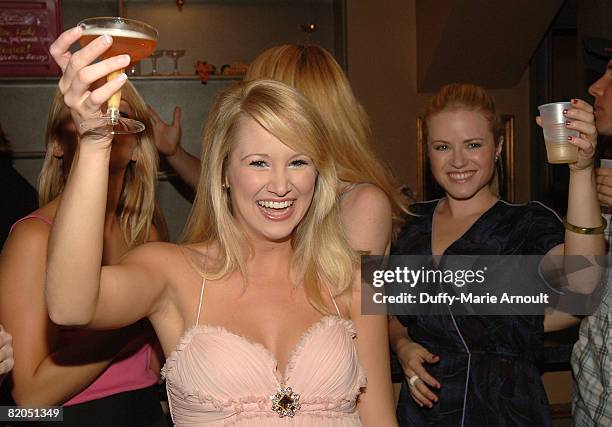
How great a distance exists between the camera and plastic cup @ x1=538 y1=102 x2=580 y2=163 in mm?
1682

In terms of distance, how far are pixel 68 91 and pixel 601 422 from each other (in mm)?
1575

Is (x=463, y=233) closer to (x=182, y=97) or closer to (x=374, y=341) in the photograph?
(x=374, y=341)

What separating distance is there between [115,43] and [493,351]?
1366mm

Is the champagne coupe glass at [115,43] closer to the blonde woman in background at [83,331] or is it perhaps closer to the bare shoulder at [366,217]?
the blonde woman in background at [83,331]

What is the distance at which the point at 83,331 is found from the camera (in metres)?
1.67

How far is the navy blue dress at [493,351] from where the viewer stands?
6.46 feet

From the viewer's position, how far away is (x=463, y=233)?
2.10 metres

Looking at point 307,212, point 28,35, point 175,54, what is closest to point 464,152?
point 307,212

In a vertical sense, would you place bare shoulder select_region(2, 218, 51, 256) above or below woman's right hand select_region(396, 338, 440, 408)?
above

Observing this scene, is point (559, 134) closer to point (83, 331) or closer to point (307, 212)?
point (307, 212)

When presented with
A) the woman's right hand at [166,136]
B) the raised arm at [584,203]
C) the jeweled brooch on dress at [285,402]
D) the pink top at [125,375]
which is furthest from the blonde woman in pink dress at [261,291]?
the woman's right hand at [166,136]

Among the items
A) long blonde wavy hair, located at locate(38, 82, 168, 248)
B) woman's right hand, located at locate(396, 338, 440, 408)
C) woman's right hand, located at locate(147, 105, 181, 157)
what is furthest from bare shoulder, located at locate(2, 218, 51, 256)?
woman's right hand, located at locate(147, 105, 181, 157)

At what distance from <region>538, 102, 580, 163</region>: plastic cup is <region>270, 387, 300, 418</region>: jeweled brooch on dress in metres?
0.85

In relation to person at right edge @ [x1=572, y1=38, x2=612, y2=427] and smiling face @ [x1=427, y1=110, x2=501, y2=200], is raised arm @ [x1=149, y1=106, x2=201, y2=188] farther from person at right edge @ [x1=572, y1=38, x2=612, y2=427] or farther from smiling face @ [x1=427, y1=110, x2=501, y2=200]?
person at right edge @ [x1=572, y1=38, x2=612, y2=427]
